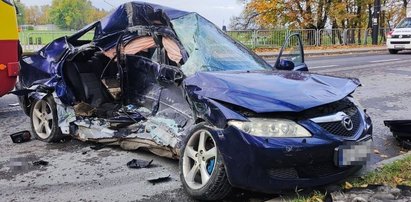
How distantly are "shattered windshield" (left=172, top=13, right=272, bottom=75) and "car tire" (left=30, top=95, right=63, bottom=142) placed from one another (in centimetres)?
202

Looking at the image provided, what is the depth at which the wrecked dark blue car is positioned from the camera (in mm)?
3494

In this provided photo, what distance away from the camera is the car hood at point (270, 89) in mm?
3572

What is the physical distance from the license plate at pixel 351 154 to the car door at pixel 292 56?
1.59m

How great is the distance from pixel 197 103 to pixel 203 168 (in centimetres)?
55

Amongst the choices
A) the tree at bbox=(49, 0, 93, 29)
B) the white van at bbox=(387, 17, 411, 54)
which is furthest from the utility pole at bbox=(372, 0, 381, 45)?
the tree at bbox=(49, 0, 93, 29)

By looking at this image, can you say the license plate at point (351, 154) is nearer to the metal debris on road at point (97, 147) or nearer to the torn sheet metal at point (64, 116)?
the metal debris on road at point (97, 147)

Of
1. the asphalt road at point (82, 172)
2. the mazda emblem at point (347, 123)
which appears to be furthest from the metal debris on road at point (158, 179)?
the mazda emblem at point (347, 123)

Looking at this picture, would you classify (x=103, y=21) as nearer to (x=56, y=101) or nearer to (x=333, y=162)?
(x=56, y=101)

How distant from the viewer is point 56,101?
5824 mm

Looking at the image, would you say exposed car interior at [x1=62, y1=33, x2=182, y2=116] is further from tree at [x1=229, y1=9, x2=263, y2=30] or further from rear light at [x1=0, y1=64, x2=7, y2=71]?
tree at [x1=229, y1=9, x2=263, y2=30]

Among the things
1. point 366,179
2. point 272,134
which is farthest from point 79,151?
point 366,179

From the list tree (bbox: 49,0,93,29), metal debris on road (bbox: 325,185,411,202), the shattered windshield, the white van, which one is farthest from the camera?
tree (bbox: 49,0,93,29)

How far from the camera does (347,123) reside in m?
3.75

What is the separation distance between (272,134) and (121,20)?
3.20 m
